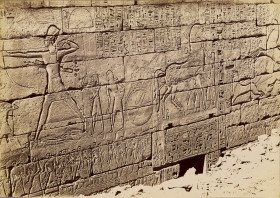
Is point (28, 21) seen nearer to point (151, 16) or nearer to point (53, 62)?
Answer: point (53, 62)

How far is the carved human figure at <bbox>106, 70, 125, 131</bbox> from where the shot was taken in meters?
5.25

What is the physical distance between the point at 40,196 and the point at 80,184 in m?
0.54

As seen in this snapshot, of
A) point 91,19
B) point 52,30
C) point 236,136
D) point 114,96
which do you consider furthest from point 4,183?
point 236,136

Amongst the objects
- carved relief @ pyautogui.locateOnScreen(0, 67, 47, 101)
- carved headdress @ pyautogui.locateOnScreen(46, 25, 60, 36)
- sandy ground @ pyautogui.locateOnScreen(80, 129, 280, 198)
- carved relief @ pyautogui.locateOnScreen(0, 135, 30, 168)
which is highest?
carved headdress @ pyautogui.locateOnScreen(46, 25, 60, 36)

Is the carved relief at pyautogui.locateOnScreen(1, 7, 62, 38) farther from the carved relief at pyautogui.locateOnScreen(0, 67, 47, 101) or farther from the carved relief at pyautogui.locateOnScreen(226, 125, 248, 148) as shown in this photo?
the carved relief at pyautogui.locateOnScreen(226, 125, 248, 148)

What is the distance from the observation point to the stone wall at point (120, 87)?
4598 mm

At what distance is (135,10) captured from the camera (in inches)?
210

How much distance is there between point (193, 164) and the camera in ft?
20.5

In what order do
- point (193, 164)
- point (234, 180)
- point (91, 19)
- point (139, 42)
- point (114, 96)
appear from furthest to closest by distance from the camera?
1. point (193, 164)
2. point (234, 180)
3. point (139, 42)
4. point (114, 96)
5. point (91, 19)

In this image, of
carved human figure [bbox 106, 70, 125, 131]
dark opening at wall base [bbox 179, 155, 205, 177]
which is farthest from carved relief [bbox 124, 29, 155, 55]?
dark opening at wall base [bbox 179, 155, 205, 177]

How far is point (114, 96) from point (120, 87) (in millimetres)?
149

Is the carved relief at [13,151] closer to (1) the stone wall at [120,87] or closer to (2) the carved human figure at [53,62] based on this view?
(1) the stone wall at [120,87]

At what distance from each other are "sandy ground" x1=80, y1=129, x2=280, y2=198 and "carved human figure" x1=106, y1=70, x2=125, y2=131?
1025 mm

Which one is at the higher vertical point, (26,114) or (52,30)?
(52,30)
